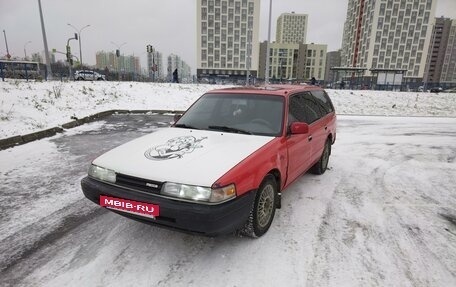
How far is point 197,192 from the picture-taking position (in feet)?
8.44

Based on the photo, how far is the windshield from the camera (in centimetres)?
373

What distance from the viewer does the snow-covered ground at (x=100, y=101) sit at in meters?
9.24

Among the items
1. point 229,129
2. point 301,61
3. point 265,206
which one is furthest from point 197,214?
point 301,61

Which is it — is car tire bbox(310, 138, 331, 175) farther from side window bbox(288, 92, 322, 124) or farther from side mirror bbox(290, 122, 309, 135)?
side mirror bbox(290, 122, 309, 135)

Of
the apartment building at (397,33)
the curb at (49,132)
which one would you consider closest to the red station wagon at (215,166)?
the curb at (49,132)

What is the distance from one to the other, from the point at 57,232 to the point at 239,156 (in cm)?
232

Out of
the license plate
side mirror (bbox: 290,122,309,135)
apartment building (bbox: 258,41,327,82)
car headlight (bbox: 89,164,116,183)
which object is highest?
apartment building (bbox: 258,41,327,82)

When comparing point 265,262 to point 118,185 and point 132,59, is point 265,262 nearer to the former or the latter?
point 118,185

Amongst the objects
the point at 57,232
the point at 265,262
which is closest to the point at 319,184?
the point at 265,262

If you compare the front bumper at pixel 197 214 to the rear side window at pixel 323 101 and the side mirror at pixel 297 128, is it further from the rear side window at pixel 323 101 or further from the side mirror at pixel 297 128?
the rear side window at pixel 323 101

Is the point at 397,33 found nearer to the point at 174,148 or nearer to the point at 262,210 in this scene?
the point at 262,210

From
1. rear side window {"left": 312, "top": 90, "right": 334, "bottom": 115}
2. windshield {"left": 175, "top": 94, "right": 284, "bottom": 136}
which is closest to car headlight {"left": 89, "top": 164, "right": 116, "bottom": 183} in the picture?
windshield {"left": 175, "top": 94, "right": 284, "bottom": 136}

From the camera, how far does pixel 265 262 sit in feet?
9.41

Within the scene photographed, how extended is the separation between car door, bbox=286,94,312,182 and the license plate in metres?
1.82
